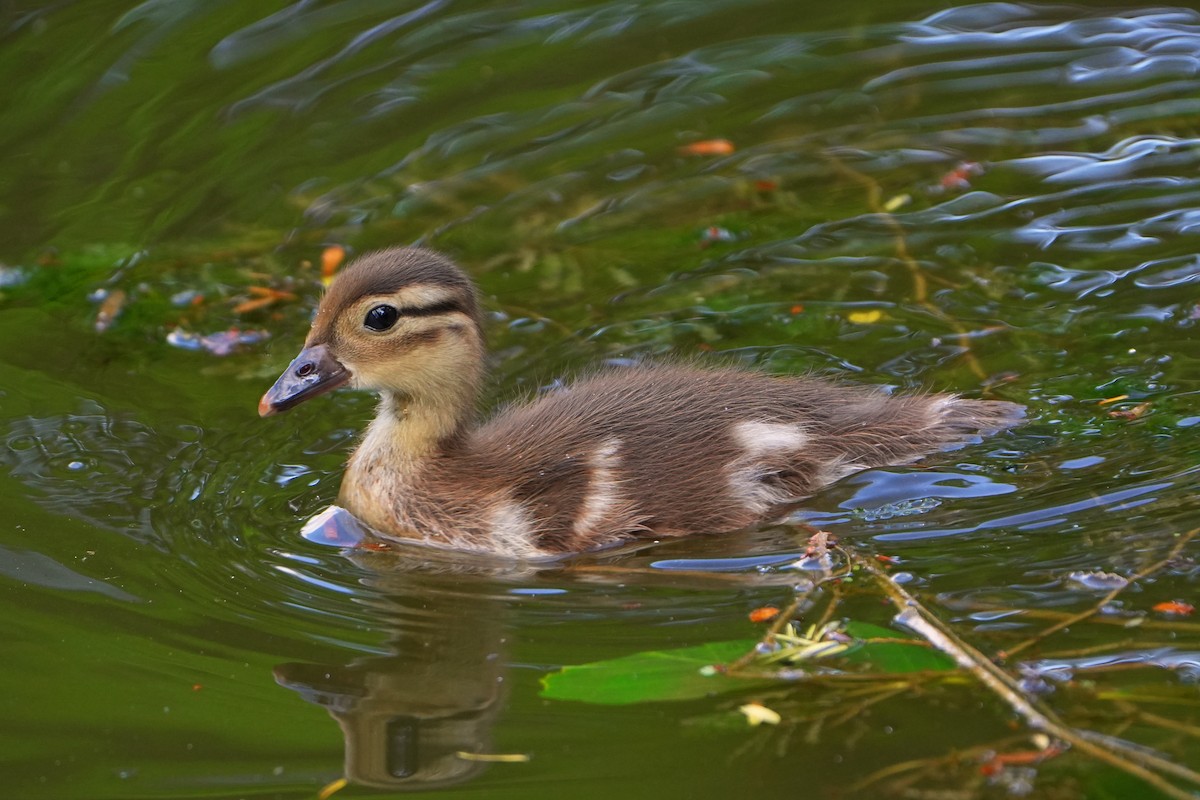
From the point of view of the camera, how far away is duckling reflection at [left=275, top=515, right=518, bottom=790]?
3.63 m

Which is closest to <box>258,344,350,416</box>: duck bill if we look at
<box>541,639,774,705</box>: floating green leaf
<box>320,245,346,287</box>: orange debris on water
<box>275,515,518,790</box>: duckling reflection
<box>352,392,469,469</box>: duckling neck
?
<box>352,392,469,469</box>: duckling neck

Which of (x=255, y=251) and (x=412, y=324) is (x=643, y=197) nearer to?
(x=255, y=251)

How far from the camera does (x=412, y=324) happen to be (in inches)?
196

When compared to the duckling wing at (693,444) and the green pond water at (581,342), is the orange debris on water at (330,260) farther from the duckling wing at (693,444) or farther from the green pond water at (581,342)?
the duckling wing at (693,444)

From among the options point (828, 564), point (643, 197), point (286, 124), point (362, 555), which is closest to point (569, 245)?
point (643, 197)

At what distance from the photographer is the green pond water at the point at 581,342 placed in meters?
3.68

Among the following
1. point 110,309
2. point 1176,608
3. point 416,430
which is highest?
point 110,309

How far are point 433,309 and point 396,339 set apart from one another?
0.16 metres

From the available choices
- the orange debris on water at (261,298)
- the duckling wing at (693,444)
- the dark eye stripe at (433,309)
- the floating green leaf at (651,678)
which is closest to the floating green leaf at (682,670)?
the floating green leaf at (651,678)

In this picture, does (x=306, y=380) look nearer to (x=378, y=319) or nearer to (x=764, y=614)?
(x=378, y=319)

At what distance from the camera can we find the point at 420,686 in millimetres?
4059

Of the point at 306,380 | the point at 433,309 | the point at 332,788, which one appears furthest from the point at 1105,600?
the point at 306,380

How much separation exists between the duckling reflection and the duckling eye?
2.48ft

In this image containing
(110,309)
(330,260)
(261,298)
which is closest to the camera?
(110,309)
